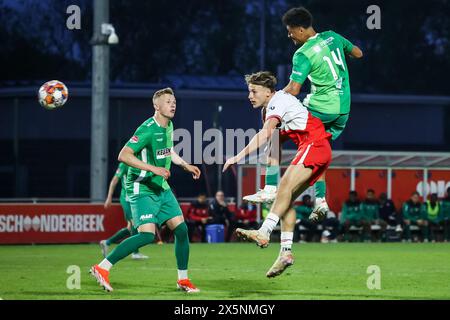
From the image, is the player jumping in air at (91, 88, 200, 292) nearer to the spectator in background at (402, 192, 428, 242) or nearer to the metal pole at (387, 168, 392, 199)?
the spectator in background at (402, 192, 428, 242)

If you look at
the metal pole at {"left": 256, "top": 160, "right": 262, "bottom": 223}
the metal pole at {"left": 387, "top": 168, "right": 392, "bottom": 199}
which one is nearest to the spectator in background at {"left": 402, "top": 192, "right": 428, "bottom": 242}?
the metal pole at {"left": 387, "top": 168, "right": 392, "bottom": 199}

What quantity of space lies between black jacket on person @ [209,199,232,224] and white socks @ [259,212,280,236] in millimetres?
15635

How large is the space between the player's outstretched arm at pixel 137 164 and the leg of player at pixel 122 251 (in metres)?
0.71

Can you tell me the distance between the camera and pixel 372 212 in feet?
95.3

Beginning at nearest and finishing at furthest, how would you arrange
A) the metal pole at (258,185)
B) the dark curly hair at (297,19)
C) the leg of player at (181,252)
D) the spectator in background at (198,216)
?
the dark curly hair at (297,19) < the leg of player at (181,252) < the spectator in background at (198,216) < the metal pole at (258,185)

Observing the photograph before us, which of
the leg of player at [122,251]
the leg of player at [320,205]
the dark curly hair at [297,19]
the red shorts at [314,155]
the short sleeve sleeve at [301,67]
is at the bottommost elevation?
the leg of player at [122,251]

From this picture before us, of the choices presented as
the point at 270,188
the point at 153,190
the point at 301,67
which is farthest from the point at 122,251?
the point at 301,67

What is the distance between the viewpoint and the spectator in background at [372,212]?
2906cm

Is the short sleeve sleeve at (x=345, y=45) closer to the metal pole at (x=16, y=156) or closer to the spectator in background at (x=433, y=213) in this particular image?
the spectator in background at (x=433, y=213)

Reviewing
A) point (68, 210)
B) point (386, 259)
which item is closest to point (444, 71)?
point (68, 210)

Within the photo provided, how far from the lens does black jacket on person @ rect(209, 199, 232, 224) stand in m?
28.0

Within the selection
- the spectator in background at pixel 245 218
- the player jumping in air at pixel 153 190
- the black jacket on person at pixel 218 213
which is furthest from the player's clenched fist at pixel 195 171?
the spectator in background at pixel 245 218

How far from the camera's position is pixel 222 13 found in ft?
197

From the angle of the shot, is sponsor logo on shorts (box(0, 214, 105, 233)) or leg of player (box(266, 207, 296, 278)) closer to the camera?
leg of player (box(266, 207, 296, 278))
